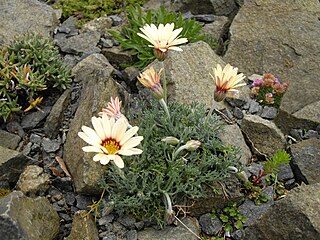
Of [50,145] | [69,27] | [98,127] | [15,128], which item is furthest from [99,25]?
[98,127]

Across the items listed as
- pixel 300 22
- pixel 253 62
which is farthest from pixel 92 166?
pixel 300 22

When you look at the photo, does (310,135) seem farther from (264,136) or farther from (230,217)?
(230,217)

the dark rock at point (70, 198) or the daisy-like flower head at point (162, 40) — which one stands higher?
the daisy-like flower head at point (162, 40)

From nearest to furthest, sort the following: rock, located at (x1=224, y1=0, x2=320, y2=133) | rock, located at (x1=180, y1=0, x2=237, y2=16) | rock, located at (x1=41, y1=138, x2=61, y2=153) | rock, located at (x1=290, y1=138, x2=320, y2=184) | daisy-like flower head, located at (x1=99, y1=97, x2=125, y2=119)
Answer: daisy-like flower head, located at (x1=99, y1=97, x2=125, y2=119) < rock, located at (x1=290, y1=138, x2=320, y2=184) < rock, located at (x1=41, y1=138, x2=61, y2=153) < rock, located at (x1=224, y1=0, x2=320, y2=133) < rock, located at (x1=180, y1=0, x2=237, y2=16)

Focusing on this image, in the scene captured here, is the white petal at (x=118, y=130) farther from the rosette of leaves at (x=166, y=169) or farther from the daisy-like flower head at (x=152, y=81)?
the daisy-like flower head at (x=152, y=81)

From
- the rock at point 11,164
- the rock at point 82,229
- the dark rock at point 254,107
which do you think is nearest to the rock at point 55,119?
the rock at point 11,164

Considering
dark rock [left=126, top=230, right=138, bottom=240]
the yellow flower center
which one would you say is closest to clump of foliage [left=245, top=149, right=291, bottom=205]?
dark rock [left=126, top=230, right=138, bottom=240]

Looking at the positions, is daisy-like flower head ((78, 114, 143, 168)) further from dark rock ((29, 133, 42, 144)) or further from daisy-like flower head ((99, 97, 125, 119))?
dark rock ((29, 133, 42, 144))
